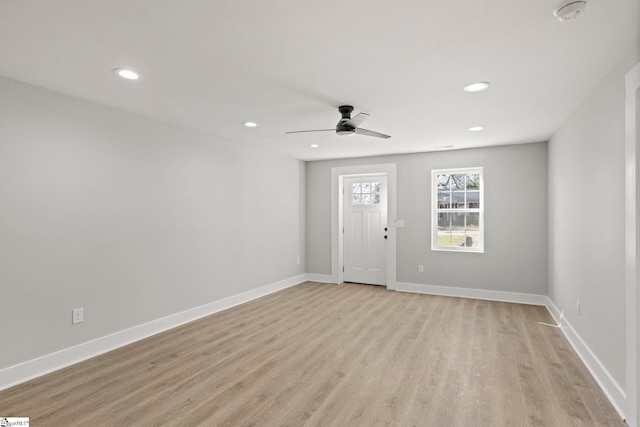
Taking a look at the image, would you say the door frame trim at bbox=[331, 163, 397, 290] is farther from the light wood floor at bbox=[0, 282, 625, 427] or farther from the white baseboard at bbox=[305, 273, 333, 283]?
the light wood floor at bbox=[0, 282, 625, 427]

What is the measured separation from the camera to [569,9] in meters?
1.70

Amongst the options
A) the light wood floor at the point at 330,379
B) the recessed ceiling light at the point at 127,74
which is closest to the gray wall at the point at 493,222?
the light wood floor at the point at 330,379

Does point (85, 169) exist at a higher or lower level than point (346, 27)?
lower

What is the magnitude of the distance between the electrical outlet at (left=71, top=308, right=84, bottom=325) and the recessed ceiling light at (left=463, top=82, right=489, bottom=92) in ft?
12.8

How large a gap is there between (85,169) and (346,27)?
2727 millimetres

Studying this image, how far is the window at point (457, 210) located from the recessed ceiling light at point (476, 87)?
288 centimetres

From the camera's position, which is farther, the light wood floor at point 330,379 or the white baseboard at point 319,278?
the white baseboard at point 319,278

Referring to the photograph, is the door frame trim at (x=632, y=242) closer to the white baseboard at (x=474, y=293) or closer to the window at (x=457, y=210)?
the white baseboard at (x=474, y=293)

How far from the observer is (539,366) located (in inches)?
118

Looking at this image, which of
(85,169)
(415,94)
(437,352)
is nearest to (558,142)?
(415,94)

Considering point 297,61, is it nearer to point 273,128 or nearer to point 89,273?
point 273,128

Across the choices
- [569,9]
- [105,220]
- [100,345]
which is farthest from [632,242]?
[100,345]

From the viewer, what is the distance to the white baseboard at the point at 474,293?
507cm

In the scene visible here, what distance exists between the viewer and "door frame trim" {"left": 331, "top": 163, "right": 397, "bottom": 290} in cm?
602
